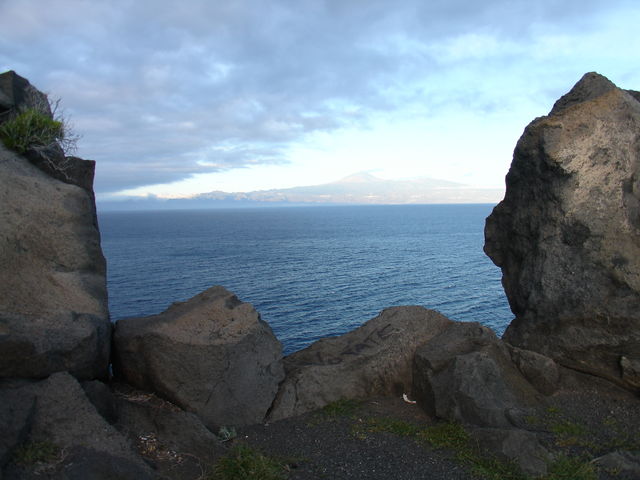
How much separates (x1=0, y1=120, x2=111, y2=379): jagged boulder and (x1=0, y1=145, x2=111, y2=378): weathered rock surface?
2 cm

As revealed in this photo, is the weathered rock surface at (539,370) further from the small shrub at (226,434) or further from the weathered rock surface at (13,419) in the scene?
the weathered rock surface at (13,419)

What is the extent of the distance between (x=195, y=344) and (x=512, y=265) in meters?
11.4

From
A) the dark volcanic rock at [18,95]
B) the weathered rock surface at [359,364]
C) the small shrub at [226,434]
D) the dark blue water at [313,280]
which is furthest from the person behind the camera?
the dark blue water at [313,280]

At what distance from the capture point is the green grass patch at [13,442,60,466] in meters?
9.75

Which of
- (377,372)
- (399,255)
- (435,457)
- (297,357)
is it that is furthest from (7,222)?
(399,255)

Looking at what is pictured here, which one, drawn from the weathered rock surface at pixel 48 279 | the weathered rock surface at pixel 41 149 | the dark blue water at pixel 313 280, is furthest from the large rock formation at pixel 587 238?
the dark blue water at pixel 313 280

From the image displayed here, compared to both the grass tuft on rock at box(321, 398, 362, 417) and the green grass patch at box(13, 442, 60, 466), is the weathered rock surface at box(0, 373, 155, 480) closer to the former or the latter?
the green grass patch at box(13, 442, 60, 466)

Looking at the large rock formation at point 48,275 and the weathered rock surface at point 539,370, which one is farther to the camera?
the weathered rock surface at point 539,370

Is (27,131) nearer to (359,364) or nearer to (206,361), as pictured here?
(206,361)

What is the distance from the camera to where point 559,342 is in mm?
16484

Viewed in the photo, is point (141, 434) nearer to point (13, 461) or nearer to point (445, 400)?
point (13, 461)

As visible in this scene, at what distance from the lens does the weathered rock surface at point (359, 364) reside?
15656mm

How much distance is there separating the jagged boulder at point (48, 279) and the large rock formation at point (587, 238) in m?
13.1

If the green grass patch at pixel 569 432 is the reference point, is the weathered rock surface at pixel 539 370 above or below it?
above
